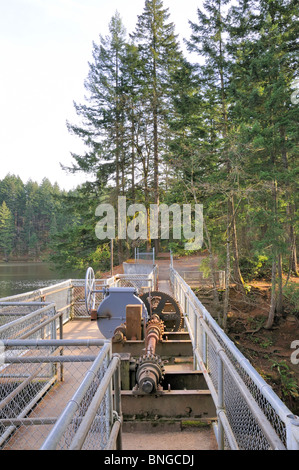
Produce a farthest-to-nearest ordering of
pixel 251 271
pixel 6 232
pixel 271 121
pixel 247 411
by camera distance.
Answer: pixel 6 232 → pixel 251 271 → pixel 271 121 → pixel 247 411

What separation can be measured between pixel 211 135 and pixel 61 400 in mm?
22304

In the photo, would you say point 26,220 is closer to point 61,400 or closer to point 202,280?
point 202,280

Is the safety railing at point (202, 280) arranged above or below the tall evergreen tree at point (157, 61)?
below

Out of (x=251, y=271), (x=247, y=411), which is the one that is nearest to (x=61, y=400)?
(x=247, y=411)

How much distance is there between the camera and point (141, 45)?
3162cm

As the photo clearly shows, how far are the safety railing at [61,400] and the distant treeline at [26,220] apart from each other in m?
74.0

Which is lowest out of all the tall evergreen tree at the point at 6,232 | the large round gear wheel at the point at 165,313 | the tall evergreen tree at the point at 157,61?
the large round gear wheel at the point at 165,313

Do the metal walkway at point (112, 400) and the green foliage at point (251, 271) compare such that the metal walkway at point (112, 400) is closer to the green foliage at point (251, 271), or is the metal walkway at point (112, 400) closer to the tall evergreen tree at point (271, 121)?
the tall evergreen tree at point (271, 121)

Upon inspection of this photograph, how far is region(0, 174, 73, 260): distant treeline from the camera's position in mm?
76125

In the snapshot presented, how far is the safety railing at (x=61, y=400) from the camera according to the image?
69.6 inches

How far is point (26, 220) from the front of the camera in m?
82.5

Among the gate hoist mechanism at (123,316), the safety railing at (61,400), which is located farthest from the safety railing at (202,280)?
the safety railing at (61,400)

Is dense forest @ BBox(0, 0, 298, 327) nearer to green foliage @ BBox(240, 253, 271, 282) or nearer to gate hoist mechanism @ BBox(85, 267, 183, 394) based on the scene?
green foliage @ BBox(240, 253, 271, 282)

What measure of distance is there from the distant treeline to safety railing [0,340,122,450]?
74042mm
